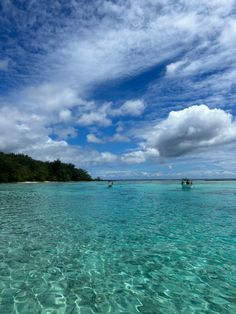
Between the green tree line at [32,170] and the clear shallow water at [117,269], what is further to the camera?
the green tree line at [32,170]

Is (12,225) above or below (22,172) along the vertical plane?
below

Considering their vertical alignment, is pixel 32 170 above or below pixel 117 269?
above

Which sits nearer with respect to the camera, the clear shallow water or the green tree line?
the clear shallow water

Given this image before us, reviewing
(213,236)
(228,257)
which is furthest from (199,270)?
(213,236)

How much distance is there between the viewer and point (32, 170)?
140625mm

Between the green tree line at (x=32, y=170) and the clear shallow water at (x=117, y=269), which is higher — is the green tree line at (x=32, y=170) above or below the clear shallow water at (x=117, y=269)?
above

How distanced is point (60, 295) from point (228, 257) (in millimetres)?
6978

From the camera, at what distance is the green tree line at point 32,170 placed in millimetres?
118438

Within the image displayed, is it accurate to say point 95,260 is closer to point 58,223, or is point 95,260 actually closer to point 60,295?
point 60,295

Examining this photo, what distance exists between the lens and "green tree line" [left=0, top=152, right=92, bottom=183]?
A: 118m

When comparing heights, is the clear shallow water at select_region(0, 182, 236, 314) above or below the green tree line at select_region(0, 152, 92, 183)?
below

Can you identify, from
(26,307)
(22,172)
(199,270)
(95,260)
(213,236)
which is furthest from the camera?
(22,172)

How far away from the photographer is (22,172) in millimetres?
126812

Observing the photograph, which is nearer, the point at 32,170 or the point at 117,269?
the point at 117,269
